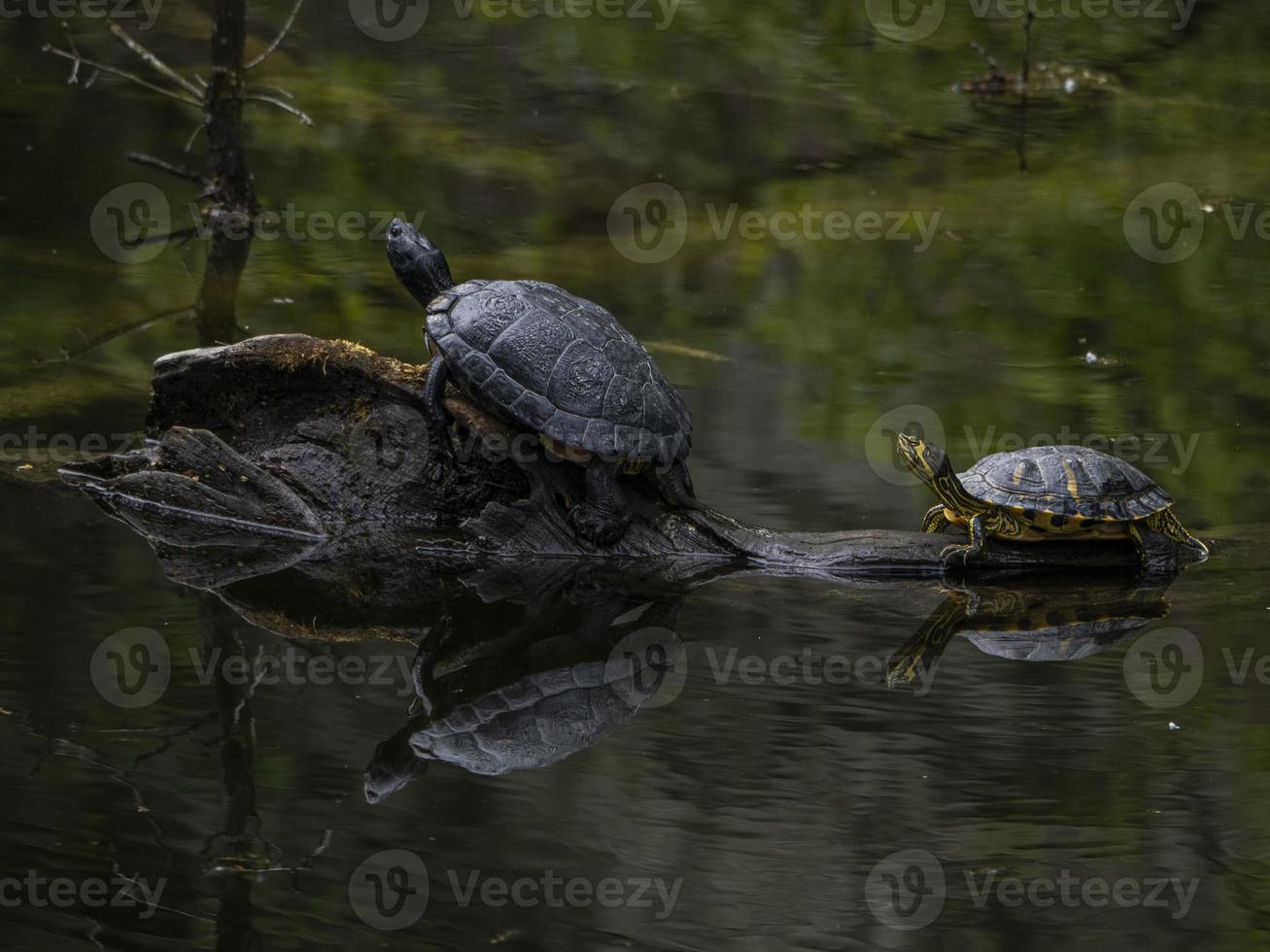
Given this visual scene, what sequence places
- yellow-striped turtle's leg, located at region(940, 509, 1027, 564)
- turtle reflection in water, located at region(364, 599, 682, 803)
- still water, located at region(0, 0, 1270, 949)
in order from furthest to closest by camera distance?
1. yellow-striped turtle's leg, located at region(940, 509, 1027, 564)
2. turtle reflection in water, located at region(364, 599, 682, 803)
3. still water, located at region(0, 0, 1270, 949)

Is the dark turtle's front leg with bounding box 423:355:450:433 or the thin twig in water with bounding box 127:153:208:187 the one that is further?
the thin twig in water with bounding box 127:153:208:187

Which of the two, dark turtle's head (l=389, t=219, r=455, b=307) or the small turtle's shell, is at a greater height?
dark turtle's head (l=389, t=219, r=455, b=307)

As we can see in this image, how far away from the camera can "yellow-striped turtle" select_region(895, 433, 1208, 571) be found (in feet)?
19.6

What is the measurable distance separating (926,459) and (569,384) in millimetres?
1552

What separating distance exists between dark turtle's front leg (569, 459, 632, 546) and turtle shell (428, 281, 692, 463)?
0.84 feet

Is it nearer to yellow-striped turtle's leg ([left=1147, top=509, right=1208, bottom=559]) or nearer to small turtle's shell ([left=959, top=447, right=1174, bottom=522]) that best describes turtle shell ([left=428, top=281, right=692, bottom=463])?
small turtle's shell ([left=959, top=447, right=1174, bottom=522])

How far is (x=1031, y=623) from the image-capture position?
599 centimetres

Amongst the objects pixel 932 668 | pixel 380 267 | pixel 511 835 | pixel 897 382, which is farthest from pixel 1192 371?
pixel 511 835

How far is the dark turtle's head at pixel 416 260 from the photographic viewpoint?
22.1ft

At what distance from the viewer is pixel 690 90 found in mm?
15922

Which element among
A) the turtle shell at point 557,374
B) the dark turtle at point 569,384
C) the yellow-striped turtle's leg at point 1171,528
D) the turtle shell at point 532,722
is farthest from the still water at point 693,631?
the turtle shell at point 557,374

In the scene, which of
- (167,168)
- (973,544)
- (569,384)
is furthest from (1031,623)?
(167,168)

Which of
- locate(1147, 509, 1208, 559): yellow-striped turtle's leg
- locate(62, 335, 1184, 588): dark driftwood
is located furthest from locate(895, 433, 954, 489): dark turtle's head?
locate(1147, 509, 1208, 559): yellow-striped turtle's leg

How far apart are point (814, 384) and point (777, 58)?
899 cm
